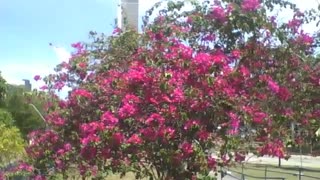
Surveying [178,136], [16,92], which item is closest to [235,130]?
[178,136]

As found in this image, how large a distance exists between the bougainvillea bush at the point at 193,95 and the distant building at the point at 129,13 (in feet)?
1.99

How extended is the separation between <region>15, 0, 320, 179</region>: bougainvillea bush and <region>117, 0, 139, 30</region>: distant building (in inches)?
23.9

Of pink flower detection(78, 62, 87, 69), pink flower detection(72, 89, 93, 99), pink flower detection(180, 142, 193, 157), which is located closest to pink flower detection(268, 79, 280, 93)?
pink flower detection(180, 142, 193, 157)

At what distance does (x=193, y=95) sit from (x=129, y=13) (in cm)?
355

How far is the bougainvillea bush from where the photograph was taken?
6.65 m

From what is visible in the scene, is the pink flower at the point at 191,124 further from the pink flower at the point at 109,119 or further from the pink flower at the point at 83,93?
the pink flower at the point at 83,93

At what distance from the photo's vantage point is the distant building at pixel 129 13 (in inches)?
345

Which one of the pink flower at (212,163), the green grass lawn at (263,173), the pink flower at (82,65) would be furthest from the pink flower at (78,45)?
the green grass lawn at (263,173)

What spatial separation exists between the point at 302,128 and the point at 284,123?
0.49 m

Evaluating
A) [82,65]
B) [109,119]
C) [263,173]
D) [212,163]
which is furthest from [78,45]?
[263,173]

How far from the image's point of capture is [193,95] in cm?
653

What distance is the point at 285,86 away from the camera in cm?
730

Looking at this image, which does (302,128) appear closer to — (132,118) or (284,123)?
(284,123)

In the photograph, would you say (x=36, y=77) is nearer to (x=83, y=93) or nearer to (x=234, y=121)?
(x=83, y=93)
